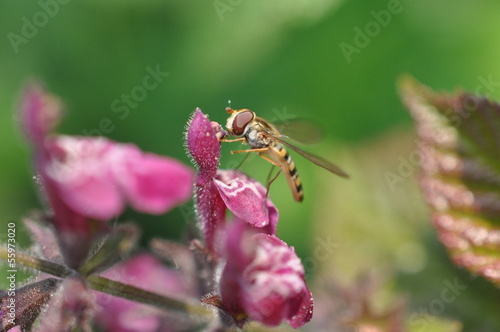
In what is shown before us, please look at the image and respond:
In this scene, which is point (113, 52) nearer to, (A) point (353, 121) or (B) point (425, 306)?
(A) point (353, 121)

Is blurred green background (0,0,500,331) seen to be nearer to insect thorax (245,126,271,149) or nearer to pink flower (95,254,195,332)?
pink flower (95,254,195,332)

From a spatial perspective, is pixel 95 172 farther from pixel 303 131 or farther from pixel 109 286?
pixel 303 131

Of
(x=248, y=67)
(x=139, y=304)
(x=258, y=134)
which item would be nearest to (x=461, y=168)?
(x=258, y=134)

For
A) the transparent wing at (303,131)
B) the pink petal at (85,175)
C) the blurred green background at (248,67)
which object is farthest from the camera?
the blurred green background at (248,67)

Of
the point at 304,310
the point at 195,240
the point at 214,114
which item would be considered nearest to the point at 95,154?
the point at 195,240

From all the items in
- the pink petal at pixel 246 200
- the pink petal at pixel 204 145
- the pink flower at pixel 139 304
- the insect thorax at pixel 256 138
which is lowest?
the pink flower at pixel 139 304

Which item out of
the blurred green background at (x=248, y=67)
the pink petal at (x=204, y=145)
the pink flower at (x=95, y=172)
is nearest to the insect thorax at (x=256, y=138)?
the pink petal at (x=204, y=145)

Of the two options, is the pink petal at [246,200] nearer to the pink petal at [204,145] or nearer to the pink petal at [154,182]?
the pink petal at [204,145]
